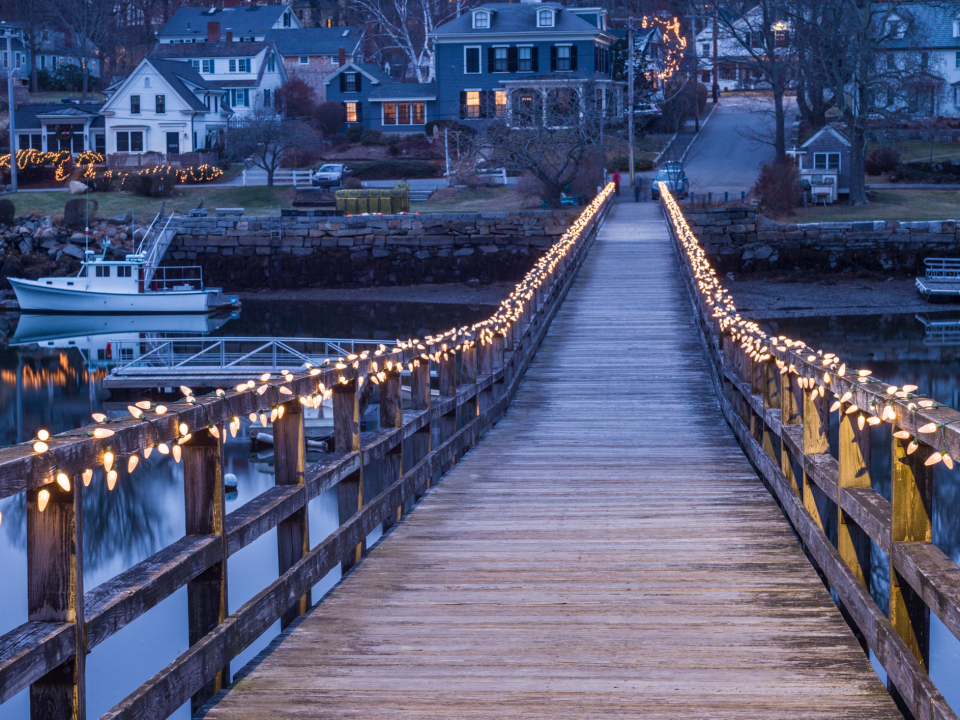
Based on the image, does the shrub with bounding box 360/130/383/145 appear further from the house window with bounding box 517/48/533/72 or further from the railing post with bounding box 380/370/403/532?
the railing post with bounding box 380/370/403/532

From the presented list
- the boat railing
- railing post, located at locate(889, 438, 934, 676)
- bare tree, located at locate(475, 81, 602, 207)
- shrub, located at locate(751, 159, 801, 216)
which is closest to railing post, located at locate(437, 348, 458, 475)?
railing post, located at locate(889, 438, 934, 676)

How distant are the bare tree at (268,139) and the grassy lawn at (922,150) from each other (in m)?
26.7

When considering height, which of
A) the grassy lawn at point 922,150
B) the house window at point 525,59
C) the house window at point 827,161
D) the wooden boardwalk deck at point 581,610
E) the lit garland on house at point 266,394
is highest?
the house window at point 525,59

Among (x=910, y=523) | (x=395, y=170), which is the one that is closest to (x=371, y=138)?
(x=395, y=170)

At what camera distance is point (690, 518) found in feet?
24.1

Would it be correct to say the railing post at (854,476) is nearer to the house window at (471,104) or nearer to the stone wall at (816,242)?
the stone wall at (816,242)

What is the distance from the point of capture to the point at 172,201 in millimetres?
49531

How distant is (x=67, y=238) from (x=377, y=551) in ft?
139

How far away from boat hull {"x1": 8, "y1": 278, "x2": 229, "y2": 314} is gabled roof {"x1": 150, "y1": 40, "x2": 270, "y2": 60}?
2969 centimetres

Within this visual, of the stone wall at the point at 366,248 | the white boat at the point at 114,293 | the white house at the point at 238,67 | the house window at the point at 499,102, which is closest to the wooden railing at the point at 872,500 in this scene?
the stone wall at the point at 366,248

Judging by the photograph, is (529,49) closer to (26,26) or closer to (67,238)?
(67,238)

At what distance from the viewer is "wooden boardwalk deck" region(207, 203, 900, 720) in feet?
14.5

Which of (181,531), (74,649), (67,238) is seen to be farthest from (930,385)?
(67,238)

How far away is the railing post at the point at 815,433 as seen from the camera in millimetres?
6152
